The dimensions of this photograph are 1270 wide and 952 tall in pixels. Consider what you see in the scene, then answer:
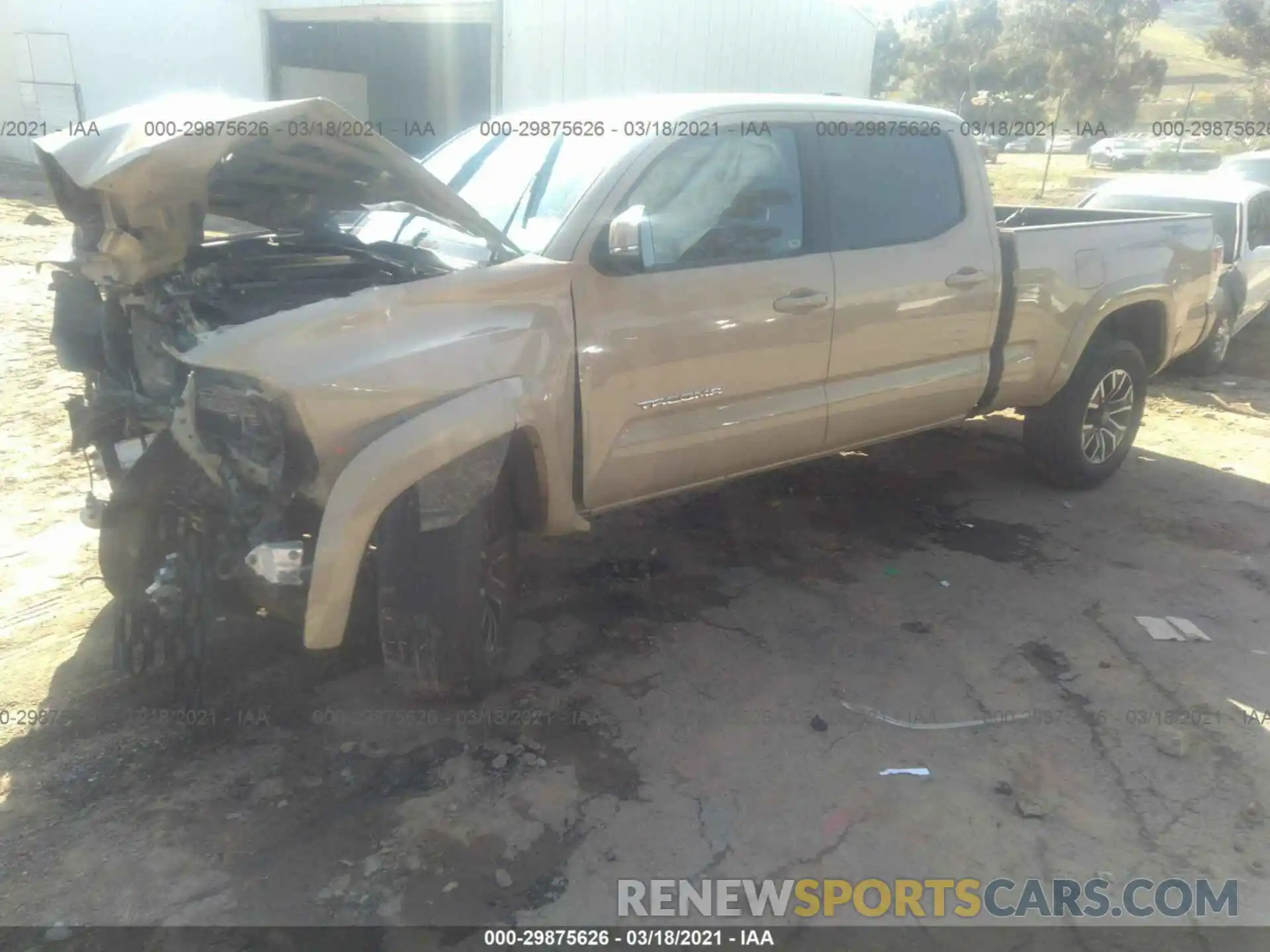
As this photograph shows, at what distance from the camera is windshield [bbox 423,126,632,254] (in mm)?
3467

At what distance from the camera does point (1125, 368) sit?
5.46m

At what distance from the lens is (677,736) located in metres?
3.26

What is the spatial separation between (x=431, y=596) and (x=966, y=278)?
9.70ft

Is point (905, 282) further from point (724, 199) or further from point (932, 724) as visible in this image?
point (932, 724)

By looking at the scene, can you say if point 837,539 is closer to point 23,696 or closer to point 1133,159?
point 23,696

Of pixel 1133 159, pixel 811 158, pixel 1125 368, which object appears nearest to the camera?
pixel 811 158

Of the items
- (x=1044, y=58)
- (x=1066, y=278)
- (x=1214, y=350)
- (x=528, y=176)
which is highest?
(x=1044, y=58)

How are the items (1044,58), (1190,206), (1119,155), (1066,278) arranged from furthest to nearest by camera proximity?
(1119,155) → (1044,58) → (1190,206) → (1066,278)

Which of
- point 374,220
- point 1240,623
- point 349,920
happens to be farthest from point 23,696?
point 1240,623

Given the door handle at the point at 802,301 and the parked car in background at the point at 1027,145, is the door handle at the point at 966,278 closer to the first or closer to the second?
the door handle at the point at 802,301

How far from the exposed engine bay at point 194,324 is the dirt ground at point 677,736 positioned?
0.45 m

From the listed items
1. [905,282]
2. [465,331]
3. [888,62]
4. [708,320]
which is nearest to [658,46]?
[905,282]

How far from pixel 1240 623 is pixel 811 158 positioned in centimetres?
277
